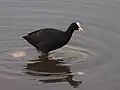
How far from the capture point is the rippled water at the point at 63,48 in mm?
7227

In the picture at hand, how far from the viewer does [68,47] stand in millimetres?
8578

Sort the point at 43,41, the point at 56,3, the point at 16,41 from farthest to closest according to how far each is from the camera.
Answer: the point at 56,3, the point at 16,41, the point at 43,41

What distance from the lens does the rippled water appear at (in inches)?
285

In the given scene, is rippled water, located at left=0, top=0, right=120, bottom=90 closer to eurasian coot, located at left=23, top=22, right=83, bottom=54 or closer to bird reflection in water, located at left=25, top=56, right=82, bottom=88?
bird reflection in water, located at left=25, top=56, right=82, bottom=88

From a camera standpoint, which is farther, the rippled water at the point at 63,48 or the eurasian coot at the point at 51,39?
the eurasian coot at the point at 51,39

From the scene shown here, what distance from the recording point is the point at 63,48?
8562 millimetres

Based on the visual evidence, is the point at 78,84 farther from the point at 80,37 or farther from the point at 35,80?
the point at 80,37

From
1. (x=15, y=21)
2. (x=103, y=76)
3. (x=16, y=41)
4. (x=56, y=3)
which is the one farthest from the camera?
(x=56, y=3)

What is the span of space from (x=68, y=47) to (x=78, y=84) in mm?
1569

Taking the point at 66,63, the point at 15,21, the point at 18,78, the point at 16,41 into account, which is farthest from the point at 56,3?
the point at 18,78

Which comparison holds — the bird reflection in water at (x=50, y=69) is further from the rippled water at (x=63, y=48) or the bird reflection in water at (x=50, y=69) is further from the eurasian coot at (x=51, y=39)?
the eurasian coot at (x=51, y=39)

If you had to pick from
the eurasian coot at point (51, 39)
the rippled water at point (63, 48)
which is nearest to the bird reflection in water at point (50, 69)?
the rippled water at point (63, 48)

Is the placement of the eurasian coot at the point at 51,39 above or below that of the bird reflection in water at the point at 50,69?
Result: above

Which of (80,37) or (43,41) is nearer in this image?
(43,41)
